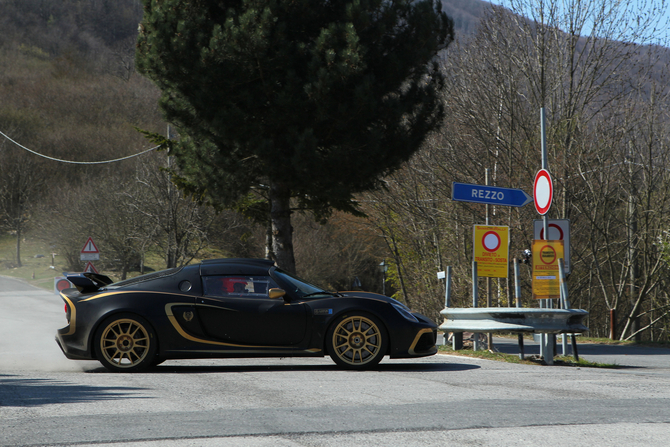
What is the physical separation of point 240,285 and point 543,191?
498 cm

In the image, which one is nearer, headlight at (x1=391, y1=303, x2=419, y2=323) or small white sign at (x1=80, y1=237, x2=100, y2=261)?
headlight at (x1=391, y1=303, x2=419, y2=323)

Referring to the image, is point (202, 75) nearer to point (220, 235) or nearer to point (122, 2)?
point (220, 235)

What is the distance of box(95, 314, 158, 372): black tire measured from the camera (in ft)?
27.1

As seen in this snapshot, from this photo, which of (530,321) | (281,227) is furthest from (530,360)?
(281,227)

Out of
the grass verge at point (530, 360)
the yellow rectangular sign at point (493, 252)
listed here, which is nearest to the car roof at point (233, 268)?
the grass verge at point (530, 360)

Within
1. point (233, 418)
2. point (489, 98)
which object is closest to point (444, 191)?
point (489, 98)

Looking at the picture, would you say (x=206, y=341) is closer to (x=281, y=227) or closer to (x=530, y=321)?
(x=530, y=321)

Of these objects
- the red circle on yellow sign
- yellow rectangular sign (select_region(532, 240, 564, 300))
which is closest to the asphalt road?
yellow rectangular sign (select_region(532, 240, 564, 300))

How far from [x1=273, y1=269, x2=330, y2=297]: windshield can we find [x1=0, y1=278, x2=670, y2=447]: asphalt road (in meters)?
0.94

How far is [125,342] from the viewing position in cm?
831

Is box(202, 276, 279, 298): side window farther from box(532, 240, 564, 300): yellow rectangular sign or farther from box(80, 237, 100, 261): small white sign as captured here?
box(80, 237, 100, 261): small white sign

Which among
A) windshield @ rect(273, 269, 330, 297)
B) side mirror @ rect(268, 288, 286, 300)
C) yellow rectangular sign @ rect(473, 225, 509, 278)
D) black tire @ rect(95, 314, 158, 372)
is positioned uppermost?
yellow rectangular sign @ rect(473, 225, 509, 278)

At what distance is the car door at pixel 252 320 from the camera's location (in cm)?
838

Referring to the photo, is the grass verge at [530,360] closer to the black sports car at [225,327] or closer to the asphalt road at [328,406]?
the asphalt road at [328,406]
